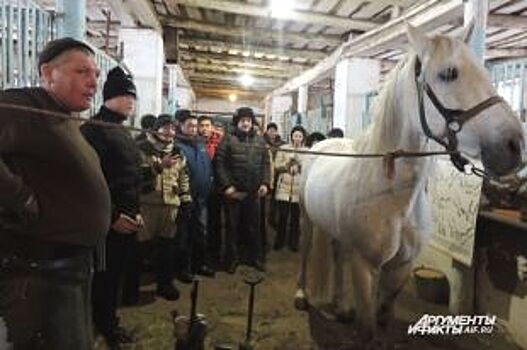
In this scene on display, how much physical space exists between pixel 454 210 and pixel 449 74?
194 centimetres

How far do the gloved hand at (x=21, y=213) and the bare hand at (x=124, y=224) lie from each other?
55.0 inches

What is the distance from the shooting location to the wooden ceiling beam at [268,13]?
19.4 ft

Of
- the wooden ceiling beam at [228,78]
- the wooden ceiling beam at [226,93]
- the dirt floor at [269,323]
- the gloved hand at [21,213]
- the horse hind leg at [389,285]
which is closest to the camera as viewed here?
the gloved hand at [21,213]

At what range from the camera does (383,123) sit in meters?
2.36

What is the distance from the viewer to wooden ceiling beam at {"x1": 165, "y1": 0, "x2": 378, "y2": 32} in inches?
232

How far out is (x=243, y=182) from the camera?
4.57 metres

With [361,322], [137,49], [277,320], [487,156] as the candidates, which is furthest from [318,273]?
[137,49]

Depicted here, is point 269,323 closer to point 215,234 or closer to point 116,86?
point 215,234

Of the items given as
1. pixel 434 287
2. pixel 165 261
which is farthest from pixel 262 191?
pixel 434 287

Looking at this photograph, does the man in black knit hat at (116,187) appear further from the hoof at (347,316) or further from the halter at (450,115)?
the halter at (450,115)

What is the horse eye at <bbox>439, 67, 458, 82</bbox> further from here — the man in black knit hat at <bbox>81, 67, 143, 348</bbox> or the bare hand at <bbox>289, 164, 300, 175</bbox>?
the bare hand at <bbox>289, 164, 300, 175</bbox>

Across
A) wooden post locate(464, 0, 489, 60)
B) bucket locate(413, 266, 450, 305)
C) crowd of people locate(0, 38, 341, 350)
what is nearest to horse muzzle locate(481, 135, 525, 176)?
A: crowd of people locate(0, 38, 341, 350)

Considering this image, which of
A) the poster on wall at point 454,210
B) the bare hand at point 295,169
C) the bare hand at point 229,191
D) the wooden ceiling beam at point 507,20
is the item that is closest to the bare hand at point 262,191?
the bare hand at point 229,191

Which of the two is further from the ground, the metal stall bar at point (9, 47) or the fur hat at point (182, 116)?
the metal stall bar at point (9, 47)
